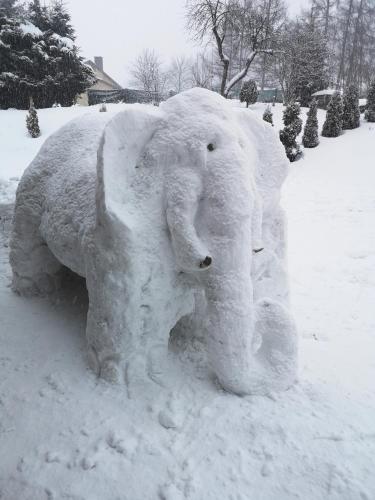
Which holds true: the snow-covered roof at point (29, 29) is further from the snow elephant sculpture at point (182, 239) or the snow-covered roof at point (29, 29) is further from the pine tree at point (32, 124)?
the snow elephant sculpture at point (182, 239)

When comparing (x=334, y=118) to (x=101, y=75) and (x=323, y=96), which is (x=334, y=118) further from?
(x=101, y=75)

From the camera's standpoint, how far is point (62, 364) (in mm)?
2383

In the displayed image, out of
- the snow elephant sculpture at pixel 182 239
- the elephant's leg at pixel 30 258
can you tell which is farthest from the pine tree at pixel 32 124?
the snow elephant sculpture at pixel 182 239

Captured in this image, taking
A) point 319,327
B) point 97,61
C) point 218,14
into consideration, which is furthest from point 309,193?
point 97,61

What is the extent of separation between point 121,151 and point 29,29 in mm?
16984

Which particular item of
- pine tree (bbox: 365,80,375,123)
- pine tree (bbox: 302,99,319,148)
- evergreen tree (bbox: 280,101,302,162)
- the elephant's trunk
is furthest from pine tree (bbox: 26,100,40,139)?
pine tree (bbox: 365,80,375,123)

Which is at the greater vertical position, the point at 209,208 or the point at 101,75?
the point at 101,75

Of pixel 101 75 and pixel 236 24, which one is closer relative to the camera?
pixel 236 24

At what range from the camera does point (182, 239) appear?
188 cm

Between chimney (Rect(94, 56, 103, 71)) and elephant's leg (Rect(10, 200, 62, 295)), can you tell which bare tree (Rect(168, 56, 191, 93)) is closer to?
chimney (Rect(94, 56, 103, 71))

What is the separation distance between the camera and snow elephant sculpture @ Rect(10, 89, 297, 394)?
189cm

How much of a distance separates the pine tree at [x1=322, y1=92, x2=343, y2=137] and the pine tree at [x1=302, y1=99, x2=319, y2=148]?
1.16 meters

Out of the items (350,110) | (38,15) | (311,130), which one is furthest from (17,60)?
(350,110)

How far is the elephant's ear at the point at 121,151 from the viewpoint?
6.31ft
